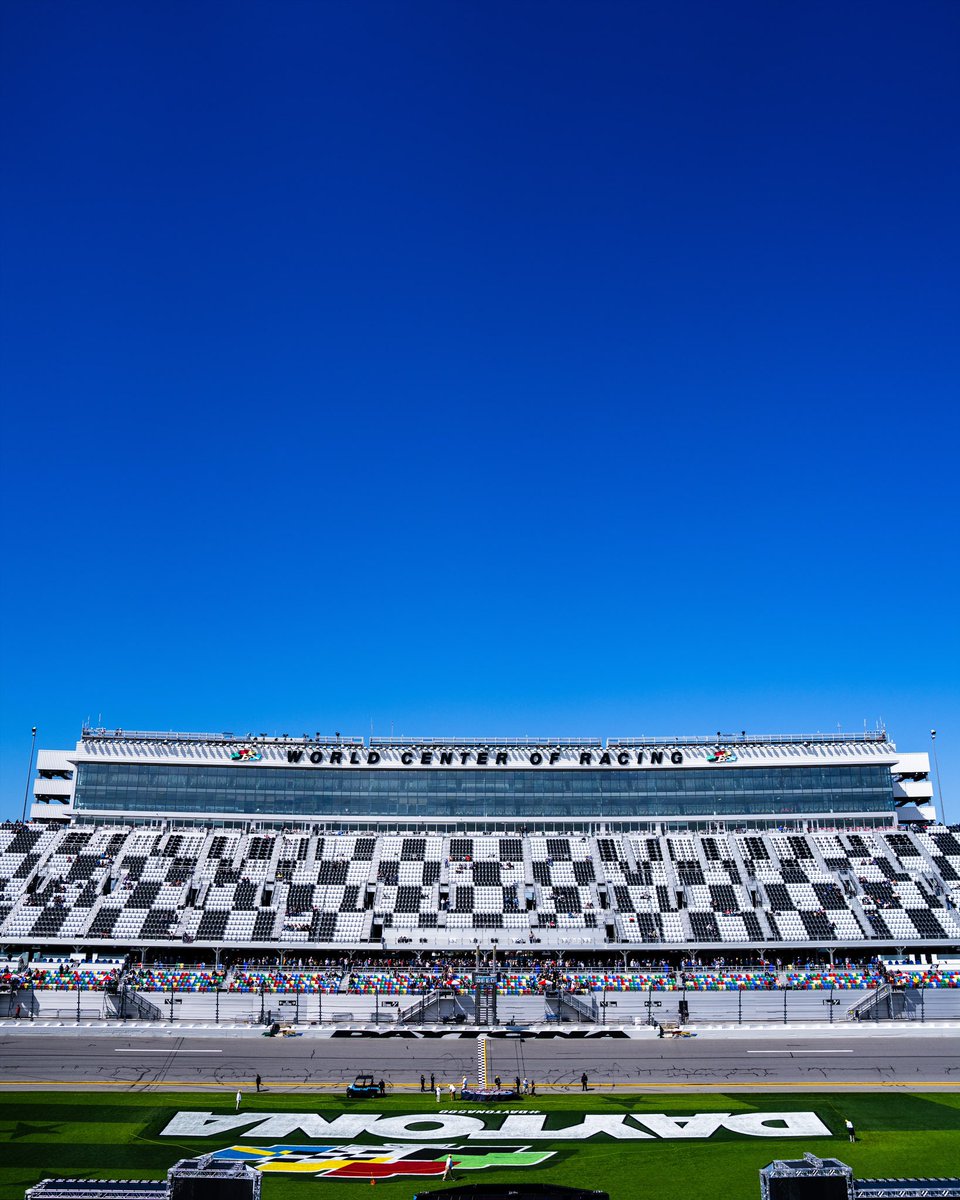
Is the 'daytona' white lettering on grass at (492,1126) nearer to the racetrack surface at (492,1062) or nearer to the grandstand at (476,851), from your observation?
the racetrack surface at (492,1062)

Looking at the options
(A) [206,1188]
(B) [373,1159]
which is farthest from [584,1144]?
(A) [206,1188]

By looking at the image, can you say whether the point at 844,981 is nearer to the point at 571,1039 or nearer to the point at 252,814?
the point at 571,1039

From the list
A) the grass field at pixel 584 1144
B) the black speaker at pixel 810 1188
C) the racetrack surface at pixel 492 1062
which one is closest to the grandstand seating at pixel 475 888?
the racetrack surface at pixel 492 1062

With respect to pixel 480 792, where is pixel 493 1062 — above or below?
below

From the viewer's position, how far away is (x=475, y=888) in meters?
107

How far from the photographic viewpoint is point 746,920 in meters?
99.8

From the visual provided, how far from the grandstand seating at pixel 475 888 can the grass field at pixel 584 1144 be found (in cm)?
3783

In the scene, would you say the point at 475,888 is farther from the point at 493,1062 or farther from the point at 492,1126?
the point at 492,1126

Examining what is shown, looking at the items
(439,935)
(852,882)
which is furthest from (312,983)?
(852,882)

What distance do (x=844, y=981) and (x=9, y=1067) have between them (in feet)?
217

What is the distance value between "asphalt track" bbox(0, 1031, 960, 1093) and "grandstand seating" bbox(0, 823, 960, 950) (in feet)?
69.9

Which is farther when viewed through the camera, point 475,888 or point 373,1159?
point 475,888

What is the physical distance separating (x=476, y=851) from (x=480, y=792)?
884cm

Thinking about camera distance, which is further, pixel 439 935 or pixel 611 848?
pixel 611 848
